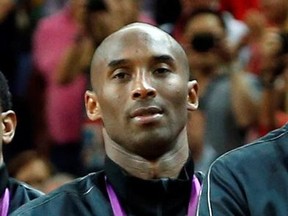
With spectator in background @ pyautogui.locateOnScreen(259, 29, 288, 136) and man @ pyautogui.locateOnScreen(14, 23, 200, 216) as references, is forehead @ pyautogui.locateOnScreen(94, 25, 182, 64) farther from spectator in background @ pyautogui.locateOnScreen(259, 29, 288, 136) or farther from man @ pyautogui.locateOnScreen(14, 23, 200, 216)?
spectator in background @ pyautogui.locateOnScreen(259, 29, 288, 136)

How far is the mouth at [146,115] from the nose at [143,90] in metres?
0.04

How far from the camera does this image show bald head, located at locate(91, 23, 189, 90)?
3666 millimetres

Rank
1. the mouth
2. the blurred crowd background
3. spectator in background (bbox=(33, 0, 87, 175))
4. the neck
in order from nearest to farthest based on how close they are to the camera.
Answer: the mouth < the neck < the blurred crowd background < spectator in background (bbox=(33, 0, 87, 175))

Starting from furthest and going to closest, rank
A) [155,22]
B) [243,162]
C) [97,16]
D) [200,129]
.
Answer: [155,22] → [97,16] → [200,129] → [243,162]

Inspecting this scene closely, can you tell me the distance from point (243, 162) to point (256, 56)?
2.87 m

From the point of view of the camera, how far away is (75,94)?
20.0ft

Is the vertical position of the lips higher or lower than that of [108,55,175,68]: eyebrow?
lower

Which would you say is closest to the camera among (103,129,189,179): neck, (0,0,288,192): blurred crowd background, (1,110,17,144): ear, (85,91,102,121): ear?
(103,129,189,179): neck

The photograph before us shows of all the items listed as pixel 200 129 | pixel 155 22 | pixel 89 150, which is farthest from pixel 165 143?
pixel 155 22

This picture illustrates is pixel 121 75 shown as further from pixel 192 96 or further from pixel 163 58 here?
pixel 192 96

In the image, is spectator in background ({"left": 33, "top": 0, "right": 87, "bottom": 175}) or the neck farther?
spectator in background ({"left": 33, "top": 0, "right": 87, "bottom": 175})

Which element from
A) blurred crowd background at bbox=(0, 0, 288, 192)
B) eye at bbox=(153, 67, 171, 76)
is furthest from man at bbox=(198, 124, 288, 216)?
blurred crowd background at bbox=(0, 0, 288, 192)

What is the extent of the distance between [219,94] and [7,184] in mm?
1935

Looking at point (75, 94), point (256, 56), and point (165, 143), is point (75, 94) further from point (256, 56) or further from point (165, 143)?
point (165, 143)
